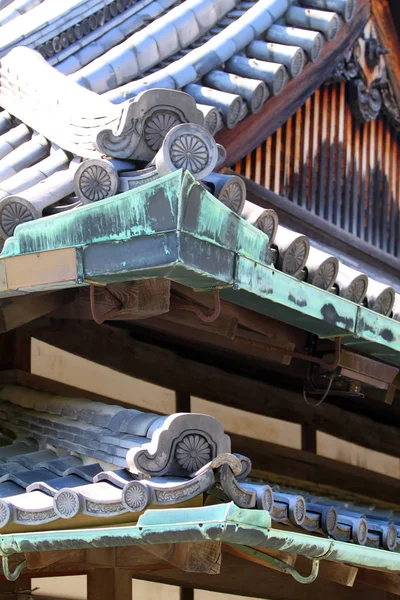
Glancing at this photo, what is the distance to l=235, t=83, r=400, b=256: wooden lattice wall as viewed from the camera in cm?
846

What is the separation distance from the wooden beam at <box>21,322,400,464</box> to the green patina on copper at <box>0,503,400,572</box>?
7.90 feet

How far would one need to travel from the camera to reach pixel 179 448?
4.71 metres

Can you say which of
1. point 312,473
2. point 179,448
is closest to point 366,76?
point 312,473

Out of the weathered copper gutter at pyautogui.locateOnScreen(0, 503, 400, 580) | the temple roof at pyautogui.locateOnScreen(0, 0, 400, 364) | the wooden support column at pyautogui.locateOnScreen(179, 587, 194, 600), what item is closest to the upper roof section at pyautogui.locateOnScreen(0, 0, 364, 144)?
the temple roof at pyautogui.locateOnScreen(0, 0, 400, 364)

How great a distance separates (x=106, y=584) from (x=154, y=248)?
2.78 metres

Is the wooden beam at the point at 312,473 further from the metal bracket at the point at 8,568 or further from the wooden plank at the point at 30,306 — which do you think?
the metal bracket at the point at 8,568

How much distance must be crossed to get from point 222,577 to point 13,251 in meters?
2.96

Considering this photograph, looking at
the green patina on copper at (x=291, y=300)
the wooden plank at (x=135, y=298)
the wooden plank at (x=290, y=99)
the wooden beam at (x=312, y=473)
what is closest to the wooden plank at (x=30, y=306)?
the wooden plank at (x=135, y=298)

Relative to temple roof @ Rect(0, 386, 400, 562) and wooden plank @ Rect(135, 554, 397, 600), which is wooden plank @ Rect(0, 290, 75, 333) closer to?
temple roof @ Rect(0, 386, 400, 562)

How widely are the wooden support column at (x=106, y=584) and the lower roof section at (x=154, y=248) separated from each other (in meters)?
2.14

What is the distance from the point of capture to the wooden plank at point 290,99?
778 centimetres

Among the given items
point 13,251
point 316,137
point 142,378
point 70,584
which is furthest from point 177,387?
point 13,251

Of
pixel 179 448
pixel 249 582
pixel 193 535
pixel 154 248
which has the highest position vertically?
pixel 154 248

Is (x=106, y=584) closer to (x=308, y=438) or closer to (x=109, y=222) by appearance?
(x=109, y=222)
